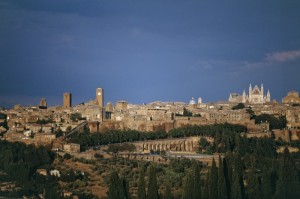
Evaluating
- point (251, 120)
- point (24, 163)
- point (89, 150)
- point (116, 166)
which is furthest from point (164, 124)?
point (24, 163)

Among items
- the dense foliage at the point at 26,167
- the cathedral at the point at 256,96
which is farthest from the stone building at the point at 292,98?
the dense foliage at the point at 26,167

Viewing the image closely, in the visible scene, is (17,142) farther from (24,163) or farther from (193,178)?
(193,178)

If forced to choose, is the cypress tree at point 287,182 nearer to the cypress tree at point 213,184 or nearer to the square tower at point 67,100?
the cypress tree at point 213,184

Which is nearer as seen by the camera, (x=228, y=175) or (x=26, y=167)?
(x=228, y=175)

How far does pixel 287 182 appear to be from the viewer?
74.6ft

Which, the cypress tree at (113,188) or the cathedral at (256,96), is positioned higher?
the cathedral at (256,96)

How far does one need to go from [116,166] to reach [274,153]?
26.3ft

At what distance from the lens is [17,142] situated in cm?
3028

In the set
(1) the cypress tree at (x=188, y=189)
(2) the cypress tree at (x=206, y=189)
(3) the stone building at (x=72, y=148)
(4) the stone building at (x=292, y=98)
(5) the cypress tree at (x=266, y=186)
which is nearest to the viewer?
(1) the cypress tree at (x=188, y=189)

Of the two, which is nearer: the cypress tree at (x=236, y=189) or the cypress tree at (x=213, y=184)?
the cypress tree at (x=213, y=184)

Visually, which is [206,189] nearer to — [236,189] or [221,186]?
[221,186]

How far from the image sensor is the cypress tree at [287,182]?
21859 millimetres

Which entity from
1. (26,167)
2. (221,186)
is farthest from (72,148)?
(221,186)

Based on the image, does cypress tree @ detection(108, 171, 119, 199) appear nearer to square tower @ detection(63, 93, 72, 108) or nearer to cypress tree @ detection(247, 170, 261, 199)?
cypress tree @ detection(247, 170, 261, 199)
